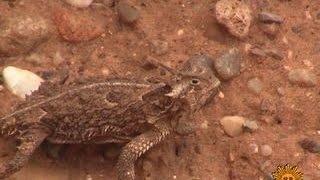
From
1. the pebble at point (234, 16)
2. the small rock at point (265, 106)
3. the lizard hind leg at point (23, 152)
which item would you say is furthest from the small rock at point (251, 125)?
the lizard hind leg at point (23, 152)

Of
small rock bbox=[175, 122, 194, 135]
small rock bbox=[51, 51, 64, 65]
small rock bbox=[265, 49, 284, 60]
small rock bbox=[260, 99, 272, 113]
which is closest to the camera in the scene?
small rock bbox=[175, 122, 194, 135]

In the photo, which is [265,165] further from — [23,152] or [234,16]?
[23,152]

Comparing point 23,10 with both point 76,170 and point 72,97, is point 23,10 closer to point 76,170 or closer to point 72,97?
point 72,97

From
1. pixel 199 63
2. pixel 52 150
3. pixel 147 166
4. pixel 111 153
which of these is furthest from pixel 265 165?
pixel 52 150

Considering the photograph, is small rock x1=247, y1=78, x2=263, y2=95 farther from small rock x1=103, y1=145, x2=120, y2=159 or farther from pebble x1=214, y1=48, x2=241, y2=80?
small rock x1=103, y1=145, x2=120, y2=159

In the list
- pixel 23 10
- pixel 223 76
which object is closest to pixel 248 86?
pixel 223 76

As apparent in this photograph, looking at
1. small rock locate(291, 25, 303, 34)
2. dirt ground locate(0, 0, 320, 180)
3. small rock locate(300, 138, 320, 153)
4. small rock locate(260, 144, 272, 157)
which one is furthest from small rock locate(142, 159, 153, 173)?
small rock locate(291, 25, 303, 34)
